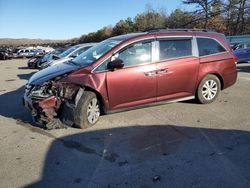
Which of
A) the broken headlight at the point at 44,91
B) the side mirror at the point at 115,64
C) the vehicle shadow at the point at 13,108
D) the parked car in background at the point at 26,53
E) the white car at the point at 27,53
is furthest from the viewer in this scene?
the white car at the point at 27,53

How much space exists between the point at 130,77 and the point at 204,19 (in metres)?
50.5

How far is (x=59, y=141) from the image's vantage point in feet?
17.3

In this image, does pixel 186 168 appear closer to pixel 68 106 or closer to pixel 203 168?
pixel 203 168

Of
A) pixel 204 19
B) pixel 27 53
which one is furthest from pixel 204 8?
pixel 27 53

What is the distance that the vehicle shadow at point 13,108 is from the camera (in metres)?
6.91

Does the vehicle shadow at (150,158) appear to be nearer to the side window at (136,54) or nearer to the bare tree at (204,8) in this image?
Answer: the side window at (136,54)

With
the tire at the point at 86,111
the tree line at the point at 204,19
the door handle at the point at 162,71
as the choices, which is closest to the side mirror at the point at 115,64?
the tire at the point at 86,111

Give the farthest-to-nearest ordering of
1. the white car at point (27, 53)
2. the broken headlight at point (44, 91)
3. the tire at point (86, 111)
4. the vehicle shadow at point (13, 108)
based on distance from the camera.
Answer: the white car at point (27, 53) < the vehicle shadow at point (13, 108) < the broken headlight at point (44, 91) < the tire at point (86, 111)

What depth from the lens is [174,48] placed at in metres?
6.79

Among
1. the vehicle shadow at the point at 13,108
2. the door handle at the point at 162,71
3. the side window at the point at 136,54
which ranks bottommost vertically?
the vehicle shadow at the point at 13,108

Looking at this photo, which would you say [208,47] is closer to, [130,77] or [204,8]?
[130,77]

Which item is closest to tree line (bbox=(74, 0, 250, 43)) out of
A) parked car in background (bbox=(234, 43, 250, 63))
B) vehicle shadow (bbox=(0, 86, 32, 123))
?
parked car in background (bbox=(234, 43, 250, 63))

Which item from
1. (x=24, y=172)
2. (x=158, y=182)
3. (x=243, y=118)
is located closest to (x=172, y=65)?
(x=243, y=118)

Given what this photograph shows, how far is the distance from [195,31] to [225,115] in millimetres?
2197
